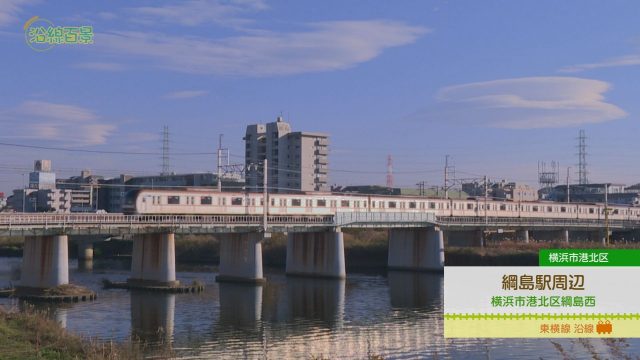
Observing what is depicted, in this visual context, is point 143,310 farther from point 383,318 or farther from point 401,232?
point 401,232

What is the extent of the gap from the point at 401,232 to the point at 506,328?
71402 millimetres

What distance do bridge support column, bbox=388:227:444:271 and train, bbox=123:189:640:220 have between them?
3186 mm

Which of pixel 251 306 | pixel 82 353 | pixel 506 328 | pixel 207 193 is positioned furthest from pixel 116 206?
pixel 506 328

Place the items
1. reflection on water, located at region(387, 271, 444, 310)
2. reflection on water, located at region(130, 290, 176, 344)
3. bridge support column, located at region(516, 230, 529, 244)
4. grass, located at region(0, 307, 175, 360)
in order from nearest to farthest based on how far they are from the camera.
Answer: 1. grass, located at region(0, 307, 175, 360)
2. reflection on water, located at region(130, 290, 176, 344)
3. reflection on water, located at region(387, 271, 444, 310)
4. bridge support column, located at region(516, 230, 529, 244)

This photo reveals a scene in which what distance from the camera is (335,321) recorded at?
44719mm

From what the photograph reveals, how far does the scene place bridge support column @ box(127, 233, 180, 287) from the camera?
190 feet

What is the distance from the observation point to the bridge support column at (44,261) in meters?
50.2

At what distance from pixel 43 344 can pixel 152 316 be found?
1763 cm

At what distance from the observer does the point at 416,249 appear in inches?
3374

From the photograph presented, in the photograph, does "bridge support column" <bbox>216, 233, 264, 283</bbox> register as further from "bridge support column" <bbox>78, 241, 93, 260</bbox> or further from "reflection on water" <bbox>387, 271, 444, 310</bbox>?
"bridge support column" <bbox>78, 241, 93, 260</bbox>

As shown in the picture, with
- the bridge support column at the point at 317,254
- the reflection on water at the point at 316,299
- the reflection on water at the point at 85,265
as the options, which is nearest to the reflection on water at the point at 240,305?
the reflection on water at the point at 316,299

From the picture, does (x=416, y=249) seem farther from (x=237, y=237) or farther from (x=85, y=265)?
(x=85, y=265)

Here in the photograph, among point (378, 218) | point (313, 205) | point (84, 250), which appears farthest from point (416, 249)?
point (84, 250)
